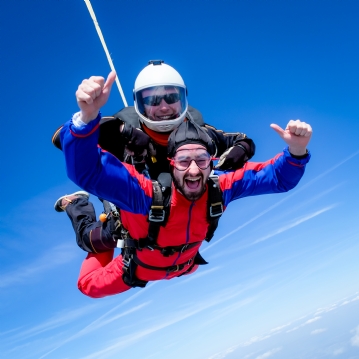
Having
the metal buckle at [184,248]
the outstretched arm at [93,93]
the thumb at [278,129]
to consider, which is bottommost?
the metal buckle at [184,248]


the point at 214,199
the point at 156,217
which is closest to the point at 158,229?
the point at 156,217

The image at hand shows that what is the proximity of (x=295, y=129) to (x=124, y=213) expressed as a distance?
1674mm

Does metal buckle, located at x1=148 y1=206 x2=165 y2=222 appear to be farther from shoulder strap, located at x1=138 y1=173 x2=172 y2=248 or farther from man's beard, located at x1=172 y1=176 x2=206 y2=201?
man's beard, located at x1=172 y1=176 x2=206 y2=201

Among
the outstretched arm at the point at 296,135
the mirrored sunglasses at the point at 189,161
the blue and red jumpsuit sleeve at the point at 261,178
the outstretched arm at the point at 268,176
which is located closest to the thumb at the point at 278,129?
the outstretched arm at the point at 296,135

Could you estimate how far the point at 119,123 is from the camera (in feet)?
8.34

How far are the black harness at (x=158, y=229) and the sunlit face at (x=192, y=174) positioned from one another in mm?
156

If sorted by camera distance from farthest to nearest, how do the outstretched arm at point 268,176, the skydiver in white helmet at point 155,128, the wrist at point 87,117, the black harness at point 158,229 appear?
the outstretched arm at point 268,176, the black harness at point 158,229, the skydiver in white helmet at point 155,128, the wrist at point 87,117

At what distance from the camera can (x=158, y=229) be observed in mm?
3008

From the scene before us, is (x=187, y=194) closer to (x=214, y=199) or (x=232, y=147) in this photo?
(x=214, y=199)

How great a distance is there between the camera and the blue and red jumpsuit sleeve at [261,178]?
117 inches

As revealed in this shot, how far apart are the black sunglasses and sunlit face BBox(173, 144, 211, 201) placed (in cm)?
55

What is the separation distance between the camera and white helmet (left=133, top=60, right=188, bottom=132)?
2.95m

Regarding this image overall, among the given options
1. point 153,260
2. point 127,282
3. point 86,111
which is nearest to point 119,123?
point 86,111

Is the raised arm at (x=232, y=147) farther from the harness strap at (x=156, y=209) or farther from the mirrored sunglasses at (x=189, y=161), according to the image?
the harness strap at (x=156, y=209)
